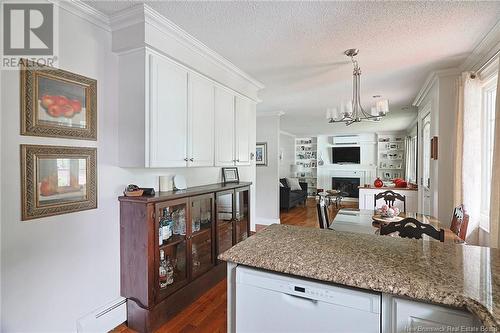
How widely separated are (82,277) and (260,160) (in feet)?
13.7

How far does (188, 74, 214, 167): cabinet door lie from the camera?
2432 mm

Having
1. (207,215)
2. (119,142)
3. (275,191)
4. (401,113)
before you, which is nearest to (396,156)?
(401,113)

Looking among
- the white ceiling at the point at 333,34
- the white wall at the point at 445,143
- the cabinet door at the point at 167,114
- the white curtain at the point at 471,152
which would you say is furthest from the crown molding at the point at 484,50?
the cabinet door at the point at 167,114

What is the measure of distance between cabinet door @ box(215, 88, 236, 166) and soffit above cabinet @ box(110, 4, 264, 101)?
328mm

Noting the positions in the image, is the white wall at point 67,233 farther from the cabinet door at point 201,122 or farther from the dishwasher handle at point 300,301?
the dishwasher handle at point 300,301

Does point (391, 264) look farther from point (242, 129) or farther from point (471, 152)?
point (242, 129)

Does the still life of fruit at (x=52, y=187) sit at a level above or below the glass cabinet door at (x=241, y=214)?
above

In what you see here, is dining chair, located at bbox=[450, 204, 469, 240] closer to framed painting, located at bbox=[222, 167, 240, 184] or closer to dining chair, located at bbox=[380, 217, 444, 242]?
dining chair, located at bbox=[380, 217, 444, 242]

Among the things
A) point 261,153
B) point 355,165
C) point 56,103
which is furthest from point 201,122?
point 355,165

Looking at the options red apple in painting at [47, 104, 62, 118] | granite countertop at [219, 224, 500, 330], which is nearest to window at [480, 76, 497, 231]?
granite countertop at [219, 224, 500, 330]

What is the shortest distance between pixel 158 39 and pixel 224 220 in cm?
194

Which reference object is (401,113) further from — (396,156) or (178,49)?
(178,49)

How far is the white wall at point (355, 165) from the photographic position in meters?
9.25

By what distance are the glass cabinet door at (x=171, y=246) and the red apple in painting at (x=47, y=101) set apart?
3.23 ft
